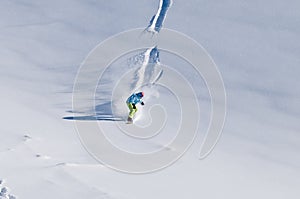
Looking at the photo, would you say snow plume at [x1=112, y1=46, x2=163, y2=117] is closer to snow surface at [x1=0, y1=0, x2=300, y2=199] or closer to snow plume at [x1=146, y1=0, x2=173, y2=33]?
snow plume at [x1=146, y1=0, x2=173, y2=33]

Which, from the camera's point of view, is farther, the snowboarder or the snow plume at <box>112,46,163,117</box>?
the snow plume at <box>112,46,163,117</box>

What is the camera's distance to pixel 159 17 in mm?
24266

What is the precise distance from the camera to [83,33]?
23.5m

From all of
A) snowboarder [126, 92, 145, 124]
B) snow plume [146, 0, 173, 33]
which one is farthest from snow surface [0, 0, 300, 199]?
snowboarder [126, 92, 145, 124]

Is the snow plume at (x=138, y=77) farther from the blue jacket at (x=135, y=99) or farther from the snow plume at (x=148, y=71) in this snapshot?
the blue jacket at (x=135, y=99)

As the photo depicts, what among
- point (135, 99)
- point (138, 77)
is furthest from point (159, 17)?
point (135, 99)

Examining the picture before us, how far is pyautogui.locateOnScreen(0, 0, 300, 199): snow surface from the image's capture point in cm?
1509

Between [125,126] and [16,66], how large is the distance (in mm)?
5190

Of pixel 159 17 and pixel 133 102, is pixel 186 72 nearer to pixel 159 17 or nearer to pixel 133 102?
pixel 159 17

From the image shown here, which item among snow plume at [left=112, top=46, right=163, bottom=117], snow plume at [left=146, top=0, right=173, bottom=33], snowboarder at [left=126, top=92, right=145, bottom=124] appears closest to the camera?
snowboarder at [left=126, top=92, right=145, bottom=124]

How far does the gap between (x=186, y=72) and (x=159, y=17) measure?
3.70 metres

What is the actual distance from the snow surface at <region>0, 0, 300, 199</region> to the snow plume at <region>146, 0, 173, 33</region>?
289 millimetres

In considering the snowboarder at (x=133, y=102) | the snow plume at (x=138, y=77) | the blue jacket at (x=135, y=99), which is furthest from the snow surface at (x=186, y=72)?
the blue jacket at (x=135, y=99)

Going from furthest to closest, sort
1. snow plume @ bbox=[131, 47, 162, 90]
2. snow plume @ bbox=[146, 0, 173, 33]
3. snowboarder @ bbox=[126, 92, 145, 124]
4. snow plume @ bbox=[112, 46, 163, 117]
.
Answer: snow plume @ bbox=[146, 0, 173, 33], snow plume @ bbox=[131, 47, 162, 90], snow plume @ bbox=[112, 46, 163, 117], snowboarder @ bbox=[126, 92, 145, 124]
